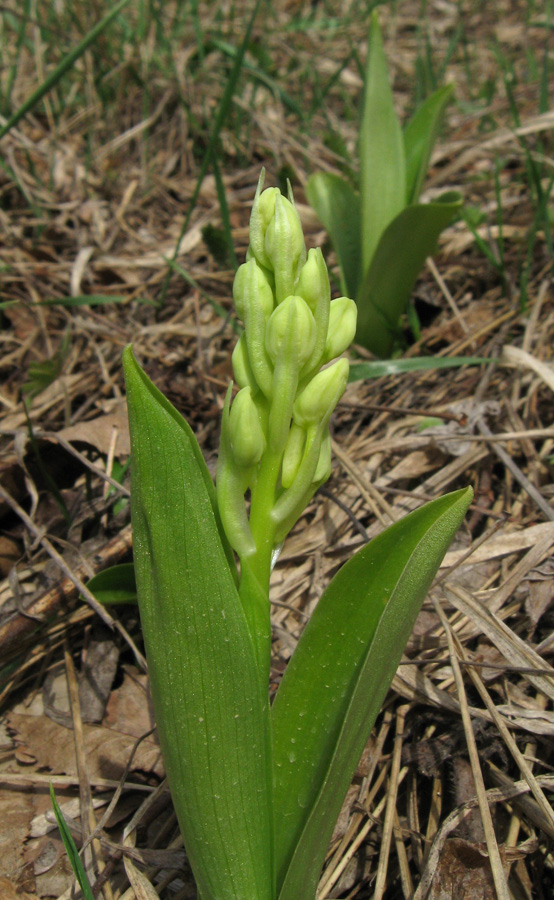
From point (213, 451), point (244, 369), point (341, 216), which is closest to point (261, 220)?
point (244, 369)

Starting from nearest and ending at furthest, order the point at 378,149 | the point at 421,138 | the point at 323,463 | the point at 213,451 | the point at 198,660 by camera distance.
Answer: the point at 198,660 → the point at 323,463 → the point at 213,451 → the point at 378,149 → the point at 421,138

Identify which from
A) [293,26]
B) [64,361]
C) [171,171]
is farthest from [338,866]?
[293,26]

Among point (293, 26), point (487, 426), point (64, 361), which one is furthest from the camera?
point (293, 26)

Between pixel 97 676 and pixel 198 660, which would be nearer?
pixel 198 660

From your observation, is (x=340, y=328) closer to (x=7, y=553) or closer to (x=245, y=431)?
(x=245, y=431)

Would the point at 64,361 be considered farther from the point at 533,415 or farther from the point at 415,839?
the point at 415,839

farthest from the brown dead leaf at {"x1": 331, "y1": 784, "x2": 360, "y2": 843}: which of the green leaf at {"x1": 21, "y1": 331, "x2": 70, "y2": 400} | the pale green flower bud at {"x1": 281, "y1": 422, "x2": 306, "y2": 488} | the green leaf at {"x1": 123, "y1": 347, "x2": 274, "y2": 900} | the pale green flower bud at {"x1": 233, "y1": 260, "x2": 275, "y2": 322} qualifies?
the green leaf at {"x1": 21, "y1": 331, "x2": 70, "y2": 400}
